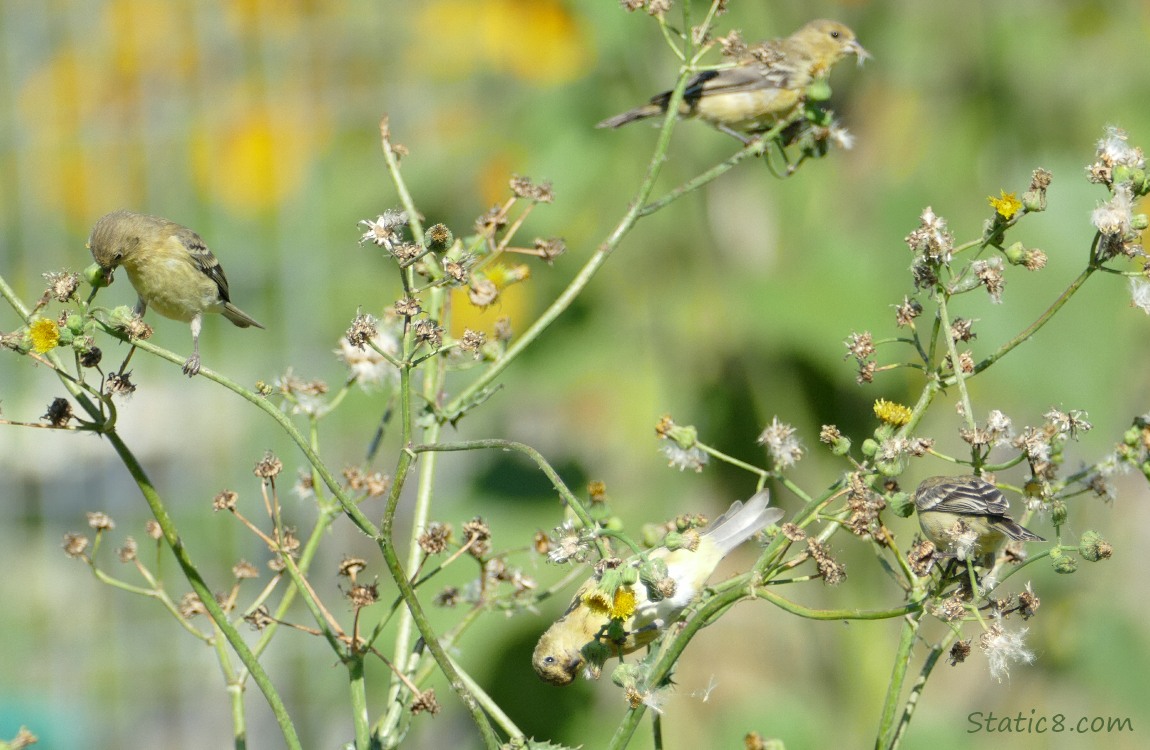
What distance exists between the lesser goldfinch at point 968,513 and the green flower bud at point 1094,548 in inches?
3.0

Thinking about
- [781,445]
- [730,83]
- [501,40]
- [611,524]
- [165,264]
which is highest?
[501,40]

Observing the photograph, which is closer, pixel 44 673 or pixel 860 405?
pixel 860 405

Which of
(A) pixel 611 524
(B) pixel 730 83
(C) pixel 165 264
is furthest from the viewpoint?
(B) pixel 730 83

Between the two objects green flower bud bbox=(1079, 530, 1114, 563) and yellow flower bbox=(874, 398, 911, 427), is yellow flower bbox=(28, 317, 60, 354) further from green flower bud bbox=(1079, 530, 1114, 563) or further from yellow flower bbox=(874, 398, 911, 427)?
green flower bud bbox=(1079, 530, 1114, 563)

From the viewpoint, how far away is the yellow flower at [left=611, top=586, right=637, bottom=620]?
3.02 feet

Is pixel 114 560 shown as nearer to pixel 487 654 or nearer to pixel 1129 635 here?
pixel 487 654

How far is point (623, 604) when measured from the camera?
927 millimetres

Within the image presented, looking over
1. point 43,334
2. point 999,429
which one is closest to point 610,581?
point 999,429

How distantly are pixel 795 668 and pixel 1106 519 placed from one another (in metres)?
0.77

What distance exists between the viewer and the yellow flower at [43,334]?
0.95 meters

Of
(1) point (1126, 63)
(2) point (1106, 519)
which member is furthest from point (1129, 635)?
(1) point (1126, 63)

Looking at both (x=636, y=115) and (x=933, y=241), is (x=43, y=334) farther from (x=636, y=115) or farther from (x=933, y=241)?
(x=636, y=115)

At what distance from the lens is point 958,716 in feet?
9.73

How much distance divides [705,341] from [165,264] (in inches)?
58.4
